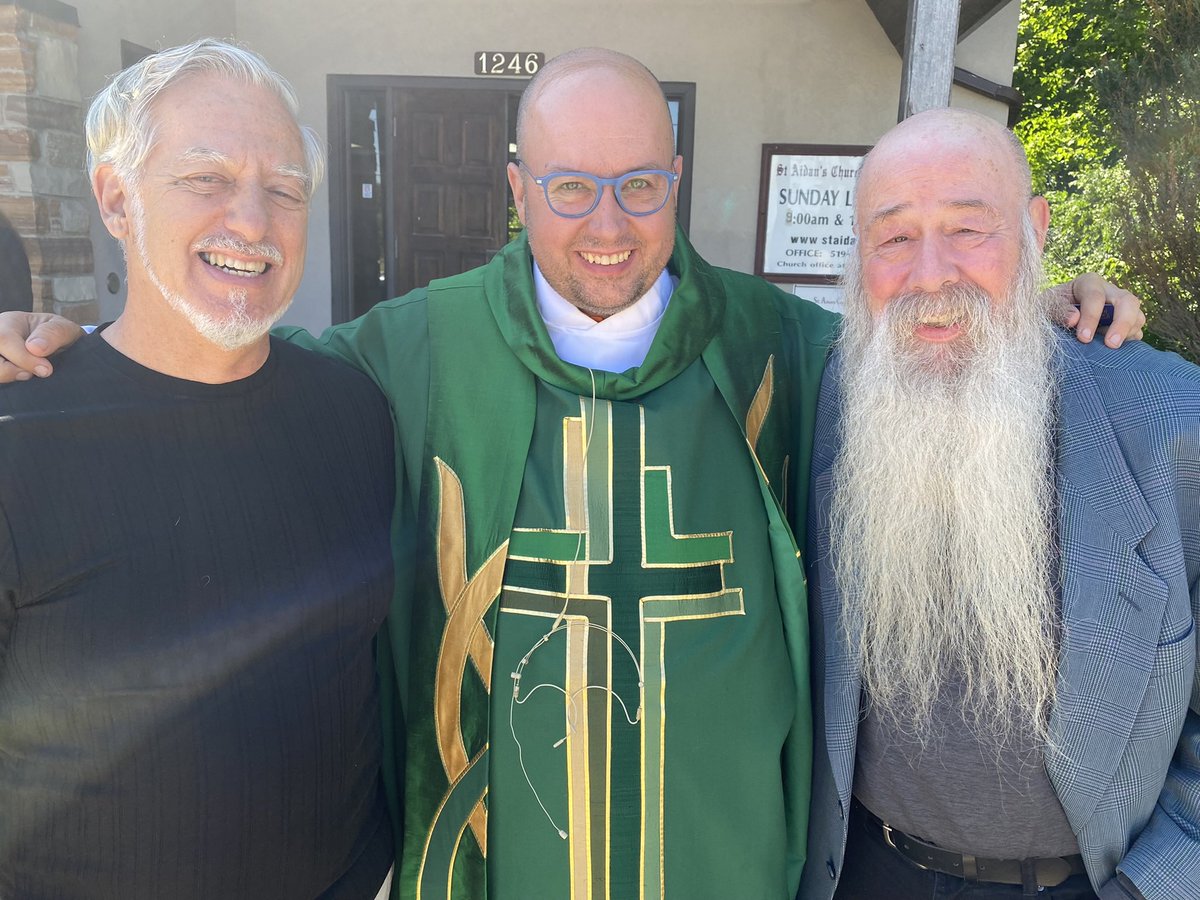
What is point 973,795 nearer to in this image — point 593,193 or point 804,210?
point 593,193

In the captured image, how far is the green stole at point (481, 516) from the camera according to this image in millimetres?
1873

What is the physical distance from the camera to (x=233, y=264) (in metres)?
1.54

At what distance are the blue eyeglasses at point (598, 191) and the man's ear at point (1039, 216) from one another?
0.74 metres

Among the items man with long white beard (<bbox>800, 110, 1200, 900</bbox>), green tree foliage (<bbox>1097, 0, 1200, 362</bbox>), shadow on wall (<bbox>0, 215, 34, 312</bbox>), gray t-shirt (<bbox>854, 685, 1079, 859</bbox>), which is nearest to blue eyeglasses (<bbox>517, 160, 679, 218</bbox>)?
man with long white beard (<bbox>800, 110, 1200, 900</bbox>)

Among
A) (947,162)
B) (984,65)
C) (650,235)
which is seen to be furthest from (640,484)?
(984,65)

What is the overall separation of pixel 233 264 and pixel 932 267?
1.23m

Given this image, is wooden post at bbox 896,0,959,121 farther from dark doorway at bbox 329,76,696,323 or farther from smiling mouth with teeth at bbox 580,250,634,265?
dark doorway at bbox 329,76,696,323

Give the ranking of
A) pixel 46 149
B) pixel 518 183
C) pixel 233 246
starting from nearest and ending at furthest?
pixel 233 246
pixel 518 183
pixel 46 149

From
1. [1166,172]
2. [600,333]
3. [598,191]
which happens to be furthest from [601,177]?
[1166,172]

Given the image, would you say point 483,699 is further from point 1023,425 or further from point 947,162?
→ point 947,162

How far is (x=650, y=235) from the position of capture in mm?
2053

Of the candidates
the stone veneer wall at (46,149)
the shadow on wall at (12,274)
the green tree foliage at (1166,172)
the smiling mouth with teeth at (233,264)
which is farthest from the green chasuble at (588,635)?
the green tree foliage at (1166,172)

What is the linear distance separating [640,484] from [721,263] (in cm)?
477

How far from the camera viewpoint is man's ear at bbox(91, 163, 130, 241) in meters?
1.54
